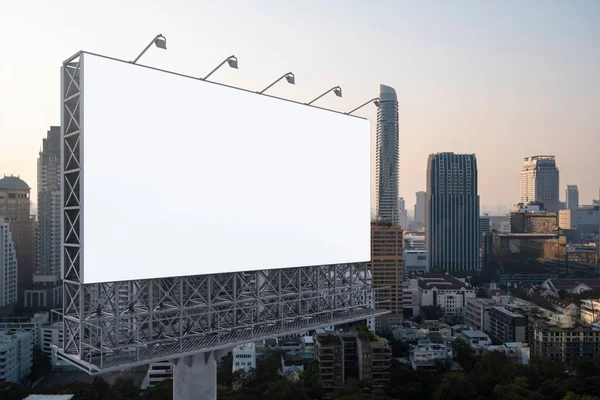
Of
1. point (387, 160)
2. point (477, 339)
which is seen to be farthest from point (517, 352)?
point (387, 160)

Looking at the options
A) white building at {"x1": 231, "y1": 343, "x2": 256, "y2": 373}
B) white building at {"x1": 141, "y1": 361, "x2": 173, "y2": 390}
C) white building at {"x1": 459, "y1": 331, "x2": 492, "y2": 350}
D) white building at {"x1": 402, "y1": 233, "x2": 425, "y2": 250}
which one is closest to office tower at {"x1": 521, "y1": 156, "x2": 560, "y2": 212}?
white building at {"x1": 402, "y1": 233, "x2": 425, "y2": 250}

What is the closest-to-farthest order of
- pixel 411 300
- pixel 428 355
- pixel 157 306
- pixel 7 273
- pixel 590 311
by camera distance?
1. pixel 157 306
2. pixel 428 355
3. pixel 590 311
4. pixel 7 273
5. pixel 411 300

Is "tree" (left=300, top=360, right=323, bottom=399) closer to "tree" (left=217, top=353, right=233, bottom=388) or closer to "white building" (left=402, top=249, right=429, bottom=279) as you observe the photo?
"tree" (left=217, top=353, right=233, bottom=388)

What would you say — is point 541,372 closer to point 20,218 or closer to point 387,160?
point 20,218

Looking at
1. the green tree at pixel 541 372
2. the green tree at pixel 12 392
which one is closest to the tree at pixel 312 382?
the green tree at pixel 541 372

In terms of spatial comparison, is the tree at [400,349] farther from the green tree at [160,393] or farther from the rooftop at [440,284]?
the rooftop at [440,284]

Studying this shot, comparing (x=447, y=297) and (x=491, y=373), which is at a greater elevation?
(x=491, y=373)
